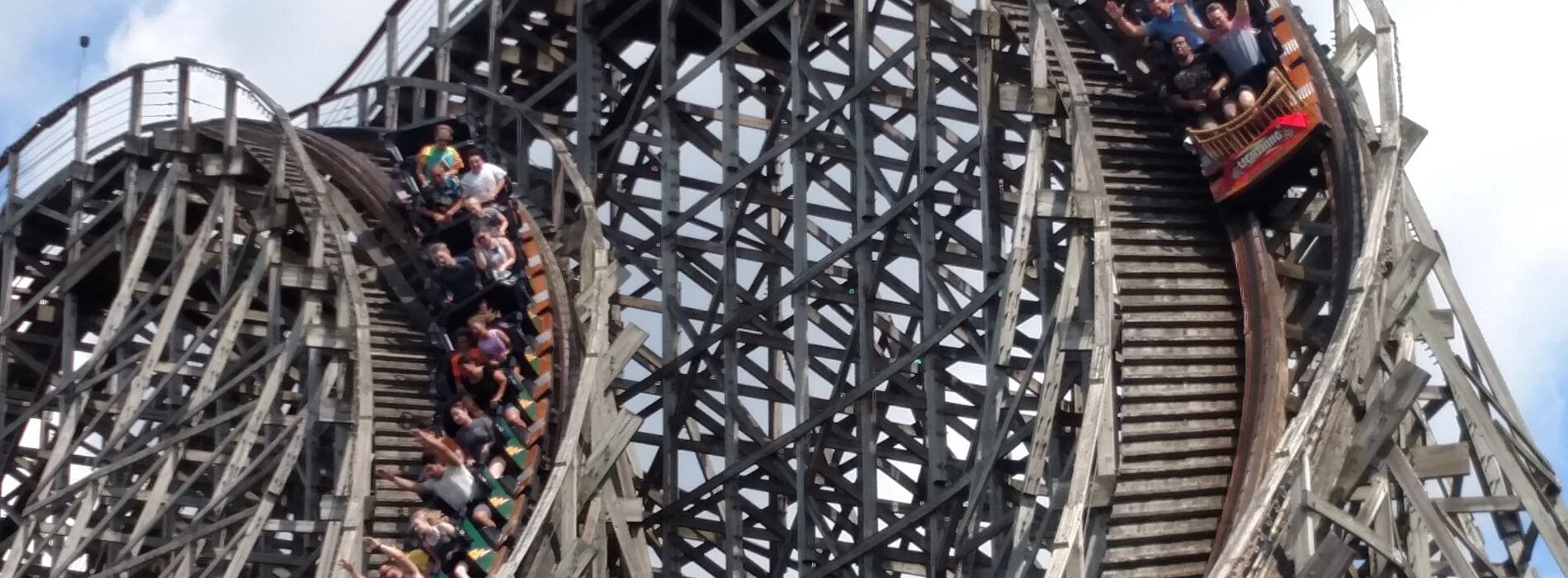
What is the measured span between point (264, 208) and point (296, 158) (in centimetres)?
59

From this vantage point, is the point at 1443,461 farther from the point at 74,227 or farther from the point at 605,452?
the point at 74,227

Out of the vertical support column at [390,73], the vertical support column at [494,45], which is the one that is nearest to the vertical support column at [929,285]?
the vertical support column at [494,45]

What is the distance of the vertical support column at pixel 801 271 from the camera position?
1695cm

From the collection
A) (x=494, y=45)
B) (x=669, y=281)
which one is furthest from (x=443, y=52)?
(x=669, y=281)

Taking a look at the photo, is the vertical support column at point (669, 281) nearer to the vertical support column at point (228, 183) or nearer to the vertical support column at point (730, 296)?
the vertical support column at point (730, 296)

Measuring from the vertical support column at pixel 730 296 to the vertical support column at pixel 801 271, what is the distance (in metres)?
0.40

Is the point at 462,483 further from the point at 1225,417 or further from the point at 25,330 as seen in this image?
the point at 25,330

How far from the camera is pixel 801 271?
1767cm

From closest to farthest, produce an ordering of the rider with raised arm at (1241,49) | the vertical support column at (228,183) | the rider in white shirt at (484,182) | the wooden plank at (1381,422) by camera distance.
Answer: the wooden plank at (1381,422)
the rider with raised arm at (1241,49)
the rider in white shirt at (484,182)
the vertical support column at (228,183)

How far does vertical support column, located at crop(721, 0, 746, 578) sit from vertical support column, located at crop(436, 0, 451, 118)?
3.79m

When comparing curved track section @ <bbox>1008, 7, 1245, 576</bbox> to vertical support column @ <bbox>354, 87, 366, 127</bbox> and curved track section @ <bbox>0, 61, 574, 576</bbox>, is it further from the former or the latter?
vertical support column @ <bbox>354, 87, 366, 127</bbox>

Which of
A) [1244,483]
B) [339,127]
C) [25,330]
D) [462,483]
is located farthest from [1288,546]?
[25,330]

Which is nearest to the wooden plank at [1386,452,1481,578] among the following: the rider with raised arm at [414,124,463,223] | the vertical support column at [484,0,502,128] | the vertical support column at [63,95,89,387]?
the rider with raised arm at [414,124,463,223]

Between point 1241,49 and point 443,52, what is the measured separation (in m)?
9.51
